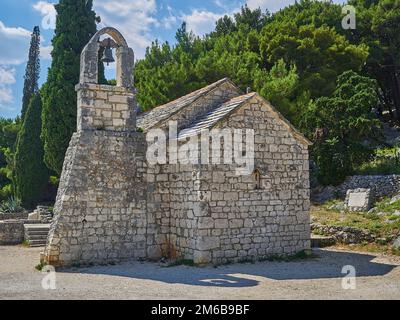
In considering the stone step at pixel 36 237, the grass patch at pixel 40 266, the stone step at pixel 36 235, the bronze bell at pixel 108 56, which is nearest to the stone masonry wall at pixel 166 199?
the grass patch at pixel 40 266

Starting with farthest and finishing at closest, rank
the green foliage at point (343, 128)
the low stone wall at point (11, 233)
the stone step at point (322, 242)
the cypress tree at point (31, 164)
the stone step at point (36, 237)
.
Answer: the cypress tree at point (31, 164), the green foliage at point (343, 128), the low stone wall at point (11, 233), the stone step at point (36, 237), the stone step at point (322, 242)

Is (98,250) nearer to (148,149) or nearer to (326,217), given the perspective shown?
(148,149)

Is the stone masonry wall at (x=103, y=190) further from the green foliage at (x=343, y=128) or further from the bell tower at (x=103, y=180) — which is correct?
the green foliage at (x=343, y=128)

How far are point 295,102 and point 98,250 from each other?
13.8 m

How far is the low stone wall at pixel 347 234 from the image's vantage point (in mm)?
13852

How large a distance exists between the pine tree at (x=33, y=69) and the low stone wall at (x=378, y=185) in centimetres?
2335

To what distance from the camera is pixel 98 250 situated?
11109mm

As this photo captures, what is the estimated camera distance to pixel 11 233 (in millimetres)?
17141

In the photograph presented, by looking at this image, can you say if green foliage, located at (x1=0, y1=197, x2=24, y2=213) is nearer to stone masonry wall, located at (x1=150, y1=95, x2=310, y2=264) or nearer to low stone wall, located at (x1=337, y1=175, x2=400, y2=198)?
stone masonry wall, located at (x1=150, y1=95, x2=310, y2=264)

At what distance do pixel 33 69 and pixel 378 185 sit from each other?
26.0m

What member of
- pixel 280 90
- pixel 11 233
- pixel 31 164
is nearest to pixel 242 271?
pixel 11 233

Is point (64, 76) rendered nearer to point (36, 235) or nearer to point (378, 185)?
point (36, 235)

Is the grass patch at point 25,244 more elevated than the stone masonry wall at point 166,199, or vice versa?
the stone masonry wall at point 166,199

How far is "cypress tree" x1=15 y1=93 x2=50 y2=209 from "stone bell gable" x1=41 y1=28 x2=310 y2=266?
48.4ft
